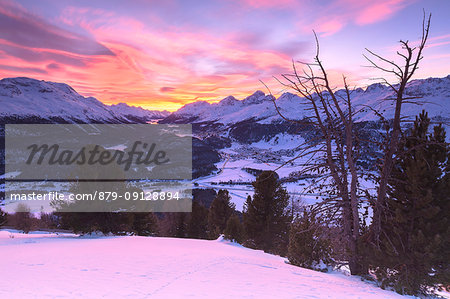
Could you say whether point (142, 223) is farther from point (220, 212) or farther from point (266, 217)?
point (266, 217)

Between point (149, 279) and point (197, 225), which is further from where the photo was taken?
point (197, 225)

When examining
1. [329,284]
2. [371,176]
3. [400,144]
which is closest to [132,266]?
[329,284]

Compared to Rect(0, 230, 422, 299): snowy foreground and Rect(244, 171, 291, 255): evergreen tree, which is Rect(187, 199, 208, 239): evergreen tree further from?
Rect(0, 230, 422, 299): snowy foreground

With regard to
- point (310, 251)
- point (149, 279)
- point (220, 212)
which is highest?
→ point (149, 279)

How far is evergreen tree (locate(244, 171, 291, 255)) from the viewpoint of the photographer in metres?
29.8

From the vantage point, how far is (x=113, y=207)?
26344 mm

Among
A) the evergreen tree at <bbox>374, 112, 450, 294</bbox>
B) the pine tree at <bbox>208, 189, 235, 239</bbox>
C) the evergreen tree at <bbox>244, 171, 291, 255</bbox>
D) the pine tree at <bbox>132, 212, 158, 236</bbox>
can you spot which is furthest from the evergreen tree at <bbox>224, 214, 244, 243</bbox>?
the evergreen tree at <bbox>374, 112, 450, 294</bbox>

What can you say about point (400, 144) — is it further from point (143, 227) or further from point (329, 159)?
point (143, 227)

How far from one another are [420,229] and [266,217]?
19.7m

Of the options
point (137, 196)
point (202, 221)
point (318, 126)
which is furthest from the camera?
point (202, 221)

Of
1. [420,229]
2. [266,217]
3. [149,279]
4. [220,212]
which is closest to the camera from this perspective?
[149,279]

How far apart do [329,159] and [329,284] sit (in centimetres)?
495

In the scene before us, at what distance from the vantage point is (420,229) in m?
11.2

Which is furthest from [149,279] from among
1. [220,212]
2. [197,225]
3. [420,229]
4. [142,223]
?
[197,225]
